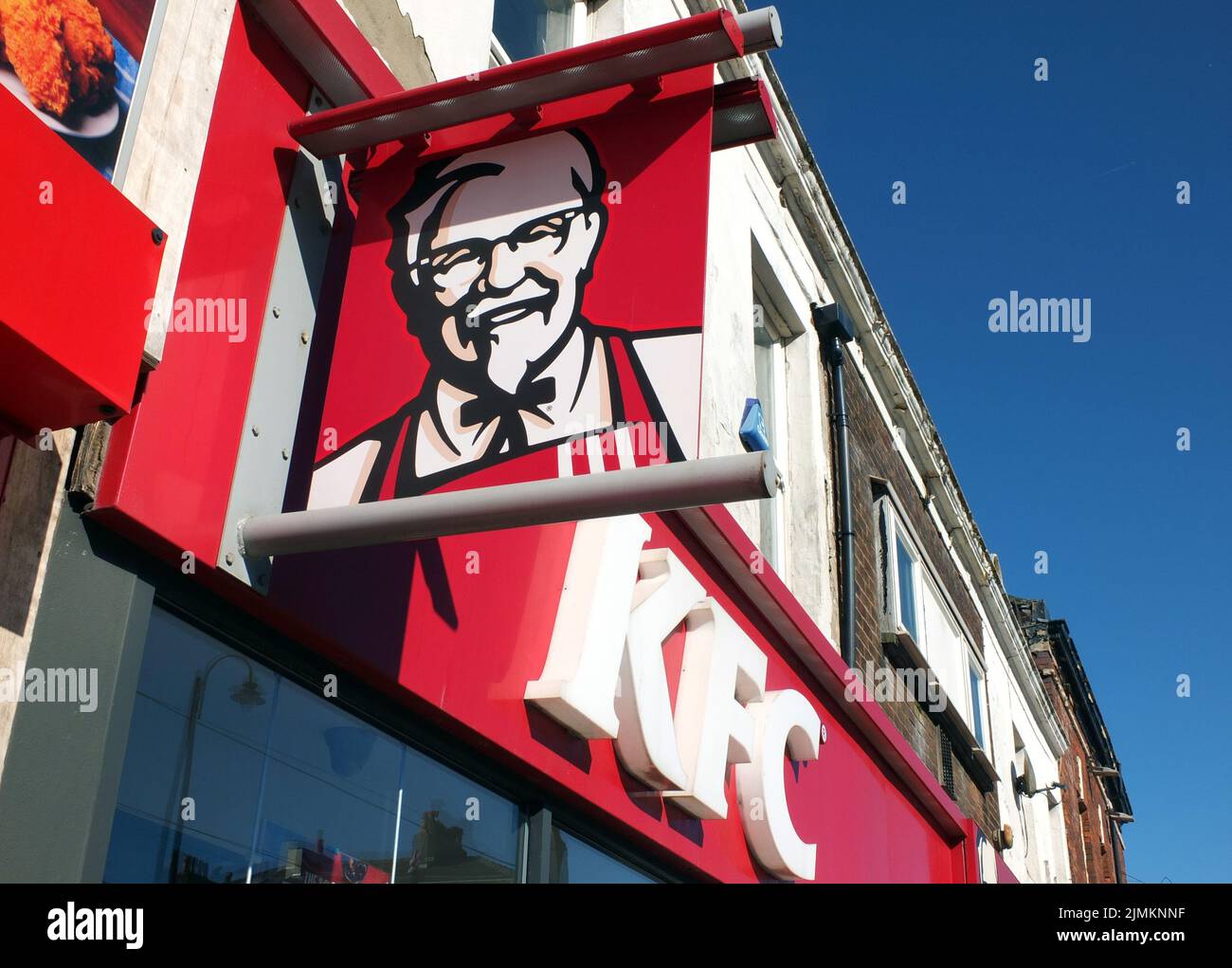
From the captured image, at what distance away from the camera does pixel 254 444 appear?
3273mm

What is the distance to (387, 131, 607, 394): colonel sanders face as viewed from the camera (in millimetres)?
3049

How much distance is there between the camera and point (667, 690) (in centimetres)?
501

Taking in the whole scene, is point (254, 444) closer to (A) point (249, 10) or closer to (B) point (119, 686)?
(B) point (119, 686)

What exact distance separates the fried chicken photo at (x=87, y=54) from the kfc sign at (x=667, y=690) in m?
2.21

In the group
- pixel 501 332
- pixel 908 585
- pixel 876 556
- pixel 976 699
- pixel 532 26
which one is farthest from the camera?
pixel 976 699

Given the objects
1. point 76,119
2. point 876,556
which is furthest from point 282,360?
point 876,556

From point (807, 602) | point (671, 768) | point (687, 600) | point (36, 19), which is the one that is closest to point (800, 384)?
point (807, 602)

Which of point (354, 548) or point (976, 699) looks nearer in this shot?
point (354, 548)

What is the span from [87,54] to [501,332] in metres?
1.11

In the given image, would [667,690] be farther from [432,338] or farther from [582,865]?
[432,338]

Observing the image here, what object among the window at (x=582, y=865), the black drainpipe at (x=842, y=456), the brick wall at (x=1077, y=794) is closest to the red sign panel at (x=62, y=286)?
the window at (x=582, y=865)

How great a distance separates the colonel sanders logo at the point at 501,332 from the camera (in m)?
2.88

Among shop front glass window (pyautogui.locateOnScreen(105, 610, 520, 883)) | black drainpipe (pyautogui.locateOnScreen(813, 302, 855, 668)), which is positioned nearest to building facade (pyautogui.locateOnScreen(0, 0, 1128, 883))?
shop front glass window (pyautogui.locateOnScreen(105, 610, 520, 883))
